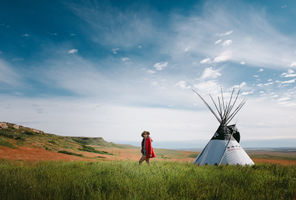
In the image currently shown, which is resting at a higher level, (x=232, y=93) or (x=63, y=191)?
(x=232, y=93)

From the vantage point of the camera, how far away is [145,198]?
2.71 meters

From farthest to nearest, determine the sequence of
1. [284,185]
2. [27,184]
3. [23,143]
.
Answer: [23,143] < [284,185] < [27,184]

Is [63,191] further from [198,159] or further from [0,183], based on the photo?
[198,159]

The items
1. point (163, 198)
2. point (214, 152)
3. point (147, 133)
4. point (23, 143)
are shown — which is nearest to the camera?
point (163, 198)

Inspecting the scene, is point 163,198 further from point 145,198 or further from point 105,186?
point 105,186

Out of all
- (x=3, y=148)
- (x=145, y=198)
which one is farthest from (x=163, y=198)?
(x=3, y=148)

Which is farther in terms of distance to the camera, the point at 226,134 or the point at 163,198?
the point at 226,134

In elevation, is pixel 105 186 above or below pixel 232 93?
below

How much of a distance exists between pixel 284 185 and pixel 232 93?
21.2 ft

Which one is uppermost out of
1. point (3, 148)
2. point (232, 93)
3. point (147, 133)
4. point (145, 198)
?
point (232, 93)

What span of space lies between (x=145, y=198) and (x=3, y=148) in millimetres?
12787

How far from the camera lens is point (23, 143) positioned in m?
13.4

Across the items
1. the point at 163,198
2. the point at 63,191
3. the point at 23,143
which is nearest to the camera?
the point at 163,198

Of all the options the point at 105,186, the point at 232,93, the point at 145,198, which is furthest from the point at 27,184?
the point at 232,93
